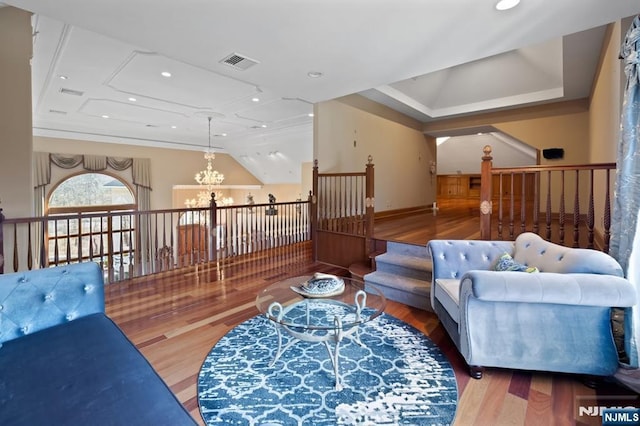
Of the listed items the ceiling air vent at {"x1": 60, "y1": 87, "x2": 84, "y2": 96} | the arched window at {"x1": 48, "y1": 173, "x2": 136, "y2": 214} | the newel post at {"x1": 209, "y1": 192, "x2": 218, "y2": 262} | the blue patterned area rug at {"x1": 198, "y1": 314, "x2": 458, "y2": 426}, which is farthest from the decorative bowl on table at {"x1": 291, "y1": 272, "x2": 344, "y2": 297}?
the arched window at {"x1": 48, "y1": 173, "x2": 136, "y2": 214}

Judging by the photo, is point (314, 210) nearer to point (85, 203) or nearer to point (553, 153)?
point (553, 153)

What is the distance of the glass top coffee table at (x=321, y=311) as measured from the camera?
194 cm

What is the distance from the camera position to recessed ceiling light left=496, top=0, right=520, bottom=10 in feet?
7.61

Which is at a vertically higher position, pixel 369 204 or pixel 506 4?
pixel 506 4

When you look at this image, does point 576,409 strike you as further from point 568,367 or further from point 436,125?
point 436,125

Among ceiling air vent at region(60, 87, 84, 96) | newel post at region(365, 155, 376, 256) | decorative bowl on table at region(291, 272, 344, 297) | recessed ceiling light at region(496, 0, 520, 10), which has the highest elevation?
ceiling air vent at region(60, 87, 84, 96)

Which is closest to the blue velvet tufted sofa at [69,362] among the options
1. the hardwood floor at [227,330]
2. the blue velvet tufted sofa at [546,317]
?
the hardwood floor at [227,330]

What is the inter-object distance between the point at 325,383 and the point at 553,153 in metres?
6.50

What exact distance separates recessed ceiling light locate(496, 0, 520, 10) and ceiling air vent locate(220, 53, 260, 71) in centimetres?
247

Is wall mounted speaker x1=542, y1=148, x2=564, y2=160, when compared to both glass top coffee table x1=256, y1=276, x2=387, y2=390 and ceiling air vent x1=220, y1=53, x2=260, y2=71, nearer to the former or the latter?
glass top coffee table x1=256, y1=276, x2=387, y2=390

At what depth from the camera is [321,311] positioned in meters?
2.45

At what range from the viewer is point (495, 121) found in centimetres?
652

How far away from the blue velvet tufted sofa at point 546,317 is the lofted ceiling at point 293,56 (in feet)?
7.15

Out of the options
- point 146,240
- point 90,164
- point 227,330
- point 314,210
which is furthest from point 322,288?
point 90,164
